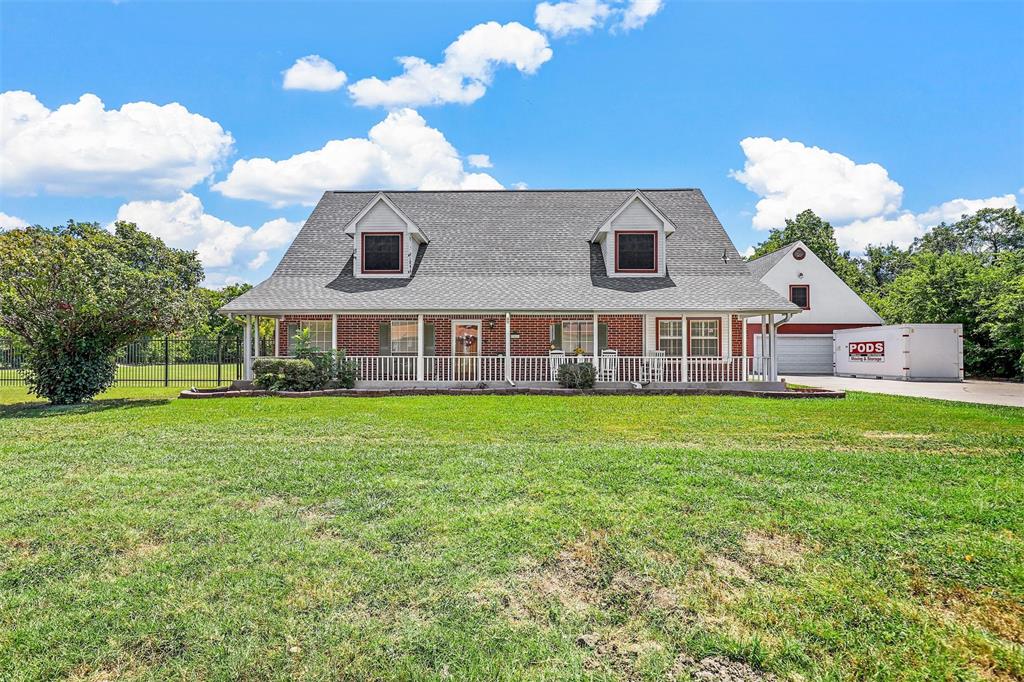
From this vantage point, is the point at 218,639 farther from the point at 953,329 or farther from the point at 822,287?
the point at 822,287

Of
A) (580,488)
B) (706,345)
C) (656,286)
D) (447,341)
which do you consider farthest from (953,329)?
(580,488)

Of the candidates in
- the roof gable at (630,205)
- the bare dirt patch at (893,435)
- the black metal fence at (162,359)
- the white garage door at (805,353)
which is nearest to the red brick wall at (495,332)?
the roof gable at (630,205)

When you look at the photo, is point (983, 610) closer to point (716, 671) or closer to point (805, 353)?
point (716, 671)

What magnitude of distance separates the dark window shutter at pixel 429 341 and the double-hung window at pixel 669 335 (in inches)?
293

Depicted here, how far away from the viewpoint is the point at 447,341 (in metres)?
18.6

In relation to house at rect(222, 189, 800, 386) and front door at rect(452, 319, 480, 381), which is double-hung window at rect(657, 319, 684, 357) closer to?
house at rect(222, 189, 800, 386)

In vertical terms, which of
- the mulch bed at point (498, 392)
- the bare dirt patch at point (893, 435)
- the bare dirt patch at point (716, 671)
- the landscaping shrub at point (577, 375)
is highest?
the landscaping shrub at point (577, 375)

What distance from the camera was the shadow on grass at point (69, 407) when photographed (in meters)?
11.4

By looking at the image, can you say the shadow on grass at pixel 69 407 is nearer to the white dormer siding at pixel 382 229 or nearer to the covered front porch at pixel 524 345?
the covered front porch at pixel 524 345

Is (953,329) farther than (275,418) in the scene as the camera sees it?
Yes

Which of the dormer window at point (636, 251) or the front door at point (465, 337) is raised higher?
the dormer window at point (636, 251)

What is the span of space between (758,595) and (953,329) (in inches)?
1006

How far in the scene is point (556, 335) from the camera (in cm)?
1834

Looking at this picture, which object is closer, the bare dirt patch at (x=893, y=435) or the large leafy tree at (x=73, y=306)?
the bare dirt patch at (x=893, y=435)
